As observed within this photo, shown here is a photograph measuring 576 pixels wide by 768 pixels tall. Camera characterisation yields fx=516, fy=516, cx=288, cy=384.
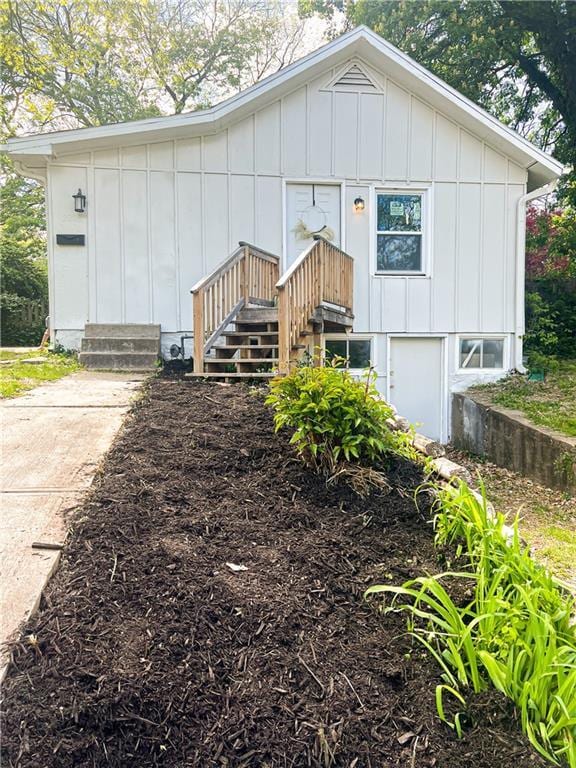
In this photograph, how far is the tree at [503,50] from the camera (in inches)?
470

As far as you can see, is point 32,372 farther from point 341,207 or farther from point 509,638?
point 509,638

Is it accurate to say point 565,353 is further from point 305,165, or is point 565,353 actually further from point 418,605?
point 418,605

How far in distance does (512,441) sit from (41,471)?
20.7 ft

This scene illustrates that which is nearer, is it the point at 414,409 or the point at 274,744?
the point at 274,744

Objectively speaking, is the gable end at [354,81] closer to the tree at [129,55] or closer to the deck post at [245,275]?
the deck post at [245,275]

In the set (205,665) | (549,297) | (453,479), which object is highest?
(549,297)

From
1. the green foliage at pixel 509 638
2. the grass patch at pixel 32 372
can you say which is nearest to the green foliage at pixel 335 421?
the green foliage at pixel 509 638

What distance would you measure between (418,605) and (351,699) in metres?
0.53

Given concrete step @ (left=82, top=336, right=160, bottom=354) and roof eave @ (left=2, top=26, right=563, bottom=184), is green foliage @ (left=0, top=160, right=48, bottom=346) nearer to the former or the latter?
roof eave @ (left=2, top=26, right=563, bottom=184)

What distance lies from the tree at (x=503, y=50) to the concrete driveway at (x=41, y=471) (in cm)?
1255

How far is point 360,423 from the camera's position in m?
2.91

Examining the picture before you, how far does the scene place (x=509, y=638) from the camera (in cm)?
167

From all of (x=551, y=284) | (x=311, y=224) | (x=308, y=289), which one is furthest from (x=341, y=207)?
(x=551, y=284)

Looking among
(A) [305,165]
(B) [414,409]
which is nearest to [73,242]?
(A) [305,165]
